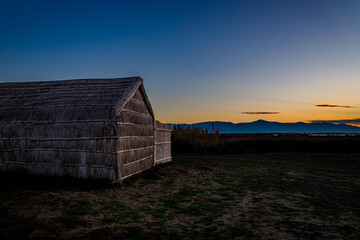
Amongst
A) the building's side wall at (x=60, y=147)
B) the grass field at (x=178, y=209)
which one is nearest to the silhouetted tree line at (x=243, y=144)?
the grass field at (x=178, y=209)

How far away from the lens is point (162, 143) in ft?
46.2

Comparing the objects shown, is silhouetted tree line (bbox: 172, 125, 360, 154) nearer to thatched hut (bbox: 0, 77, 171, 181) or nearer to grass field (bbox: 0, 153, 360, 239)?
thatched hut (bbox: 0, 77, 171, 181)

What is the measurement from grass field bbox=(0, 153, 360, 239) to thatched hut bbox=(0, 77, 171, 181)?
566 millimetres


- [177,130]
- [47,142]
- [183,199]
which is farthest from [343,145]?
[47,142]

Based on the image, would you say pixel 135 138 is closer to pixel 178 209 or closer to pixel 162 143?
pixel 162 143

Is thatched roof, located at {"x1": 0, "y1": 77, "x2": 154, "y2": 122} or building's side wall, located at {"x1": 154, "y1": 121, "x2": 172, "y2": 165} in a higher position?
thatched roof, located at {"x1": 0, "y1": 77, "x2": 154, "y2": 122}

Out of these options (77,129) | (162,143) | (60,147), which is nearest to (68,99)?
(77,129)

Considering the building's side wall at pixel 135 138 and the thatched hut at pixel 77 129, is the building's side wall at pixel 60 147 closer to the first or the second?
the thatched hut at pixel 77 129

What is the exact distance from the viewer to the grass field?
16.7ft

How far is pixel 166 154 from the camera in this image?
14805mm

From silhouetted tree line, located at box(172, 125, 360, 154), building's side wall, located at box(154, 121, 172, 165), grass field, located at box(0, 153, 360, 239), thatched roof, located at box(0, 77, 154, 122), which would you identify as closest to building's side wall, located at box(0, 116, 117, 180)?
thatched roof, located at box(0, 77, 154, 122)

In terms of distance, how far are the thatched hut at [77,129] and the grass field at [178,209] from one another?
57 centimetres

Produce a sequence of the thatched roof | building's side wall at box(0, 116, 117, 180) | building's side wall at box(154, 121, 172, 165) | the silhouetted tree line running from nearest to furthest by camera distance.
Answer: building's side wall at box(0, 116, 117, 180)
the thatched roof
building's side wall at box(154, 121, 172, 165)
the silhouetted tree line

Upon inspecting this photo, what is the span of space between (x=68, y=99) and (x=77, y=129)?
1620 millimetres
